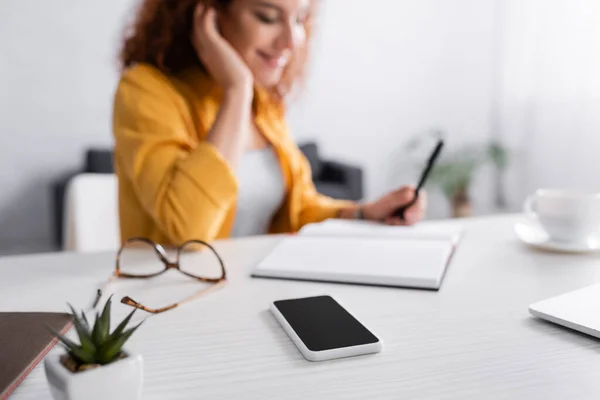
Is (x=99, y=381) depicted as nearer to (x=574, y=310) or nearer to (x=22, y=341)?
(x=22, y=341)

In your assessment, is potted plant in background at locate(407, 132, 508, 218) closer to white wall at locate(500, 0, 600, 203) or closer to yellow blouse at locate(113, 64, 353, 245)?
white wall at locate(500, 0, 600, 203)

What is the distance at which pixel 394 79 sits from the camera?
3.83m

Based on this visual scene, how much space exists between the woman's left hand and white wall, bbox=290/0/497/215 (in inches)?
102

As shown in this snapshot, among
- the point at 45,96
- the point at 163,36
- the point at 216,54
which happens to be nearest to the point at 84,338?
the point at 216,54

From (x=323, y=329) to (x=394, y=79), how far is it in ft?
11.5

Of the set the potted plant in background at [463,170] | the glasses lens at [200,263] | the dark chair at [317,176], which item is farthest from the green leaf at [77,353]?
the potted plant in background at [463,170]

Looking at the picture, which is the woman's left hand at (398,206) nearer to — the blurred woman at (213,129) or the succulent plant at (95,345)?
the blurred woman at (213,129)

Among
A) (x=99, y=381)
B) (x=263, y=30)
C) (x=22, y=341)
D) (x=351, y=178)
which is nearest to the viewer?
(x=99, y=381)

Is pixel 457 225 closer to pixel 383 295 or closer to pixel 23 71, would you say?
pixel 383 295

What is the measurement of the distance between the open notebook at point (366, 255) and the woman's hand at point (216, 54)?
0.35 meters

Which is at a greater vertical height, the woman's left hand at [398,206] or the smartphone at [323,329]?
the smartphone at [323,329]

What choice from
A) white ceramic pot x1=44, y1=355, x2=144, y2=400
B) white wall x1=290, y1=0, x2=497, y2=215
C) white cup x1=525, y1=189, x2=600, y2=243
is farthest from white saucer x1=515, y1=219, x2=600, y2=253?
white wall x1=290, y1=0, x2=497, y2=215

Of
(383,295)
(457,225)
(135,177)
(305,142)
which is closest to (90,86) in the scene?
(305,142)

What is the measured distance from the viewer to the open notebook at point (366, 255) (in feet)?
2.31
